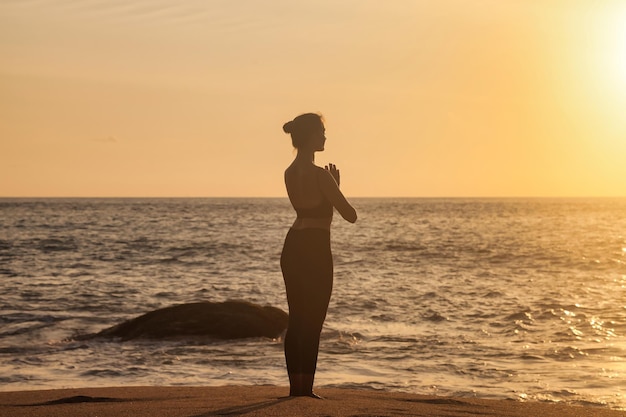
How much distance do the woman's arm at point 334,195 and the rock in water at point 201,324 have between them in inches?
346

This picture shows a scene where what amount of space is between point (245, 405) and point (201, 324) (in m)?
9.24

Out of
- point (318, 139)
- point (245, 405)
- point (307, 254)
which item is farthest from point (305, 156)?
point (245, 405)

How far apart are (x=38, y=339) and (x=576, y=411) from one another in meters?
10.7

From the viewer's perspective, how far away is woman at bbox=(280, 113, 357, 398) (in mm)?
8195

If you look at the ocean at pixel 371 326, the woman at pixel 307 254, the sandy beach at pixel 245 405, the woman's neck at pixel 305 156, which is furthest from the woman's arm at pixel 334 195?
the ocean at pixel 371 326

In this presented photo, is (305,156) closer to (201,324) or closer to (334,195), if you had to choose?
(334,195)

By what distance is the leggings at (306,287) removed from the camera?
26.9 ft

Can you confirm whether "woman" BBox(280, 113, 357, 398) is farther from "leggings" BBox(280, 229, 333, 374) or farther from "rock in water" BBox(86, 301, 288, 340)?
"rock in water" BBox(86, 301, 288, 340)

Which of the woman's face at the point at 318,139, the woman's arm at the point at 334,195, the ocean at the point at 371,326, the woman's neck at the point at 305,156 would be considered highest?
the woman's face at the point at 318,139

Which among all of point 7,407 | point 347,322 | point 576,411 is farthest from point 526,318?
point 7,407

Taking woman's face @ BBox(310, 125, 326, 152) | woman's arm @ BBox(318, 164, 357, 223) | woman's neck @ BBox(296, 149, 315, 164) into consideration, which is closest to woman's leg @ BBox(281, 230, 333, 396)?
woman's arm @ BBox(318, 164, 357, 223)

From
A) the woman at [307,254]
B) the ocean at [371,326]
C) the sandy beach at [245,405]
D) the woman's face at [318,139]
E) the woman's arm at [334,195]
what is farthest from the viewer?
the ocean at [371,326]

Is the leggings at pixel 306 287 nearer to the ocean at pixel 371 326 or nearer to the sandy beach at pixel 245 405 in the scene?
the sandy beach at pixel 245 405

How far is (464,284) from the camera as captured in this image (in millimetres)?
27438
